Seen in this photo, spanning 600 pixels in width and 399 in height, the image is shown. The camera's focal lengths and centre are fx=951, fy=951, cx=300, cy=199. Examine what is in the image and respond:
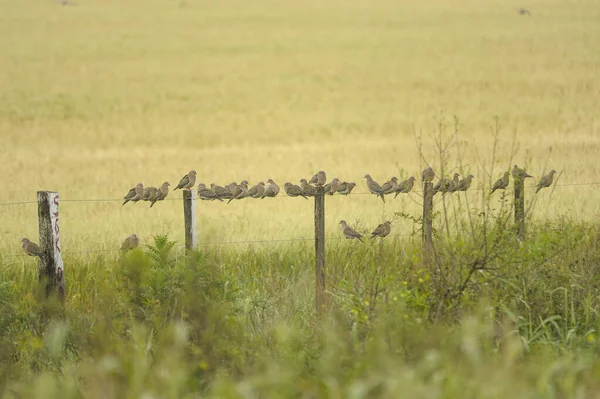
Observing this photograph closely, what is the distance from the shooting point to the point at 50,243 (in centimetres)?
755

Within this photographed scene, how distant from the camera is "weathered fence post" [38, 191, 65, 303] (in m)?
7.52

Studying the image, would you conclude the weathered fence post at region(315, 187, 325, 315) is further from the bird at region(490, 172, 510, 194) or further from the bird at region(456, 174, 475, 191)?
the bird at region(490, 172, 510, 194)

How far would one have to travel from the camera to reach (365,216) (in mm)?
11633

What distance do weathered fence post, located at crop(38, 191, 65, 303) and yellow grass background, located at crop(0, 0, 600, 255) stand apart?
133 centimetres

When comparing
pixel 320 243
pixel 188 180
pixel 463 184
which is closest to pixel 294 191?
pixel 320 243

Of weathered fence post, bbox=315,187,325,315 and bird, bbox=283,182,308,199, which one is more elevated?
bird, bbox=283,182,308,199

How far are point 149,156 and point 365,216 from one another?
28.2 feet

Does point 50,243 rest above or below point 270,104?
below

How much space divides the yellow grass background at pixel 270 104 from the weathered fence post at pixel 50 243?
133 centimetres

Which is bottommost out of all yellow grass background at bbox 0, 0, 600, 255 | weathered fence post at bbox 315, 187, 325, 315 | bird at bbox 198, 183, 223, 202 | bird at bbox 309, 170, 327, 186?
weathered fence post at bbox 315, 187, 325, 315

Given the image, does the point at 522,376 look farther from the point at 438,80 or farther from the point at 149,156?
the point at 438,80

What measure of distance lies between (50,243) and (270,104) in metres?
17.9

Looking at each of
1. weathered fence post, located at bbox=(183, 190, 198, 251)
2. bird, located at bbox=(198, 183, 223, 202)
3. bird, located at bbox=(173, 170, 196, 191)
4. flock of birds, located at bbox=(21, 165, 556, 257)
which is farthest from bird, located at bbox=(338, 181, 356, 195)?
bird, located at bbox=(173, 170, 196, 191)

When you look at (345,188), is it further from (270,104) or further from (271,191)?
(270,104)
